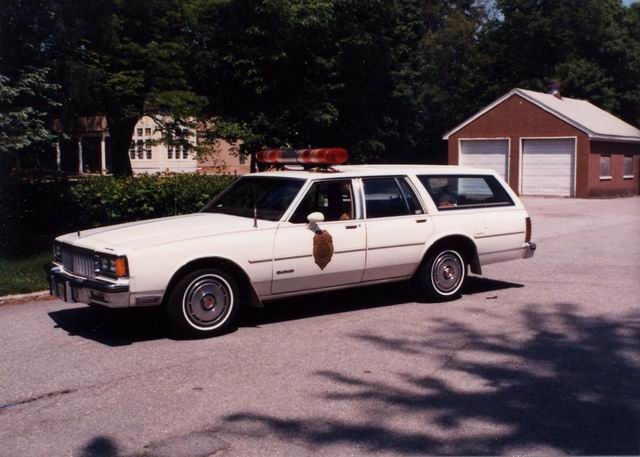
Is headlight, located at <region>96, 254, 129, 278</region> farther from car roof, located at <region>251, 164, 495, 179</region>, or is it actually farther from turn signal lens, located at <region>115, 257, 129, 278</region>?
car roof, located at <region>251, 164, 495, 179</region>

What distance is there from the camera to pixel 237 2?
84.2 feet

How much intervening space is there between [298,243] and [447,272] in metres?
2.19

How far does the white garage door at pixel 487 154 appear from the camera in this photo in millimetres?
34344

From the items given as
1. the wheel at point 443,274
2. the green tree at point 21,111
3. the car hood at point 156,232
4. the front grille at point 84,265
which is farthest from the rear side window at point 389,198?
the green tree at point 21,111

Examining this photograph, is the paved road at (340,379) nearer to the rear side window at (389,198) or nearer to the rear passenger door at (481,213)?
the rear passenger door at (481,213)

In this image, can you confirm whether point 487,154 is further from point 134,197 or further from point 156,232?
point 156,232

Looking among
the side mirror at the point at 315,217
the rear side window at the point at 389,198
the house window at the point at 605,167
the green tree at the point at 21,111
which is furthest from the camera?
the house window at the point at 605,167

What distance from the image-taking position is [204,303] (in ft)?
24.3

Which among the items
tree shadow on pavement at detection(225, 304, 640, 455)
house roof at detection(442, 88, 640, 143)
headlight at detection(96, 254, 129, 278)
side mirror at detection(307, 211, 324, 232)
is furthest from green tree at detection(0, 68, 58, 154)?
house roof at detection(442, 88, 640, 143)

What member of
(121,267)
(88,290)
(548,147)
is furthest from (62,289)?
(548,147)

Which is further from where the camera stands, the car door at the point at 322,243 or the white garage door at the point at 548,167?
the white garage door at the point at 548,167

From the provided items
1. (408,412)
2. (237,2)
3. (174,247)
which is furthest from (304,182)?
(237,2)

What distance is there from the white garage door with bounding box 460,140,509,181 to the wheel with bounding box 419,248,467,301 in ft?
83.8

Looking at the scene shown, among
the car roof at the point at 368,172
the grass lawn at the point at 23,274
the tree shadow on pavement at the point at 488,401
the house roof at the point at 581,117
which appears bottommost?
the tree shadow on pavement at the point at 488,401
